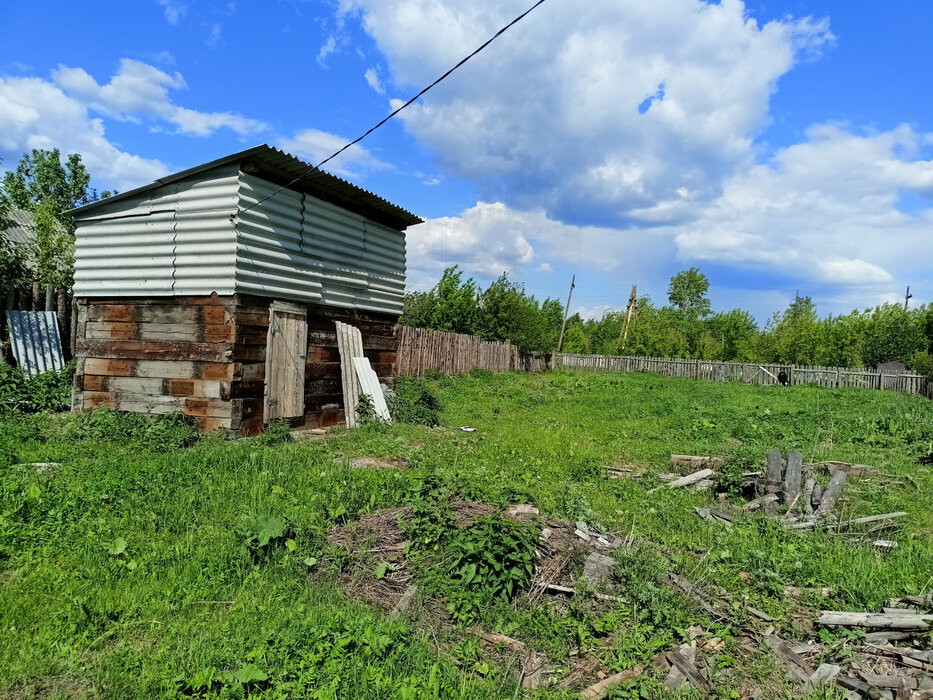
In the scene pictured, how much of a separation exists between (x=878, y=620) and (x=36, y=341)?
1323cm

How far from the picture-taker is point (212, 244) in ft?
27.9

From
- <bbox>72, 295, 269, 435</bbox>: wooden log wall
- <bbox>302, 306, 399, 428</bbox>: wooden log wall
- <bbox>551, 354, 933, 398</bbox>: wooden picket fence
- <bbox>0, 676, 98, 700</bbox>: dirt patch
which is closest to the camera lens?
<bbox>0, 676, 98, 700</bbox>: dirt patch

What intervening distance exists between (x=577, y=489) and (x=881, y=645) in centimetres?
369

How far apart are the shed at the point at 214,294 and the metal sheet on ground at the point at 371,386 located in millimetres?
594

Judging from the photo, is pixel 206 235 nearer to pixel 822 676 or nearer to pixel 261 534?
pixel 261 534

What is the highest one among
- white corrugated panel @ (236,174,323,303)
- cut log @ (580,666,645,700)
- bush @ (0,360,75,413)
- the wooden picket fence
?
white corrugated panel @ (236,174,323,303)

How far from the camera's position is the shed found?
27.6ft

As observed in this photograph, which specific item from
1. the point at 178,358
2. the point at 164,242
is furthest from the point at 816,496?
the point at 164,242

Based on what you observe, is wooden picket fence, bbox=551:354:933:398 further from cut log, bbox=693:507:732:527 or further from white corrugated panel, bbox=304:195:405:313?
cut log, bbox=693:507:732:527

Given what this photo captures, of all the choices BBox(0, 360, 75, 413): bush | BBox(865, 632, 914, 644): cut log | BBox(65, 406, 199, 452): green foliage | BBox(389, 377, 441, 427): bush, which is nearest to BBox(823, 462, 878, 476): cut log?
BBox(865, 632, 914, 644): cut log

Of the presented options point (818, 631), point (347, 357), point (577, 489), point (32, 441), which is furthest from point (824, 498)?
point (32, 441)

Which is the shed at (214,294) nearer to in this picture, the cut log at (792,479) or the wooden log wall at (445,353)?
the wooden log wall at (445,353)

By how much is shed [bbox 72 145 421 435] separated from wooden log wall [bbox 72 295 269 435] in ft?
0.06

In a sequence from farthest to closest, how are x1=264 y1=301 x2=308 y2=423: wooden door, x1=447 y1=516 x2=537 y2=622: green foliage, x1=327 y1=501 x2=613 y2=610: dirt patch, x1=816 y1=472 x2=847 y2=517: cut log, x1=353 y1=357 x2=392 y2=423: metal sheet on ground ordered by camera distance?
1. x1=353 y1=357 x2=392 y2=423: metal sheet on ground
2. x1=264 y1=301 x2=308 y2=423: wooden door
3. x1=816 y1=472 x2=847 y2=517: cut log
4. x1=327 y1=501 x2=613 y2=610: dirt patch
5. x1=447 y1=516 x2=537 y2=622: green foliage
